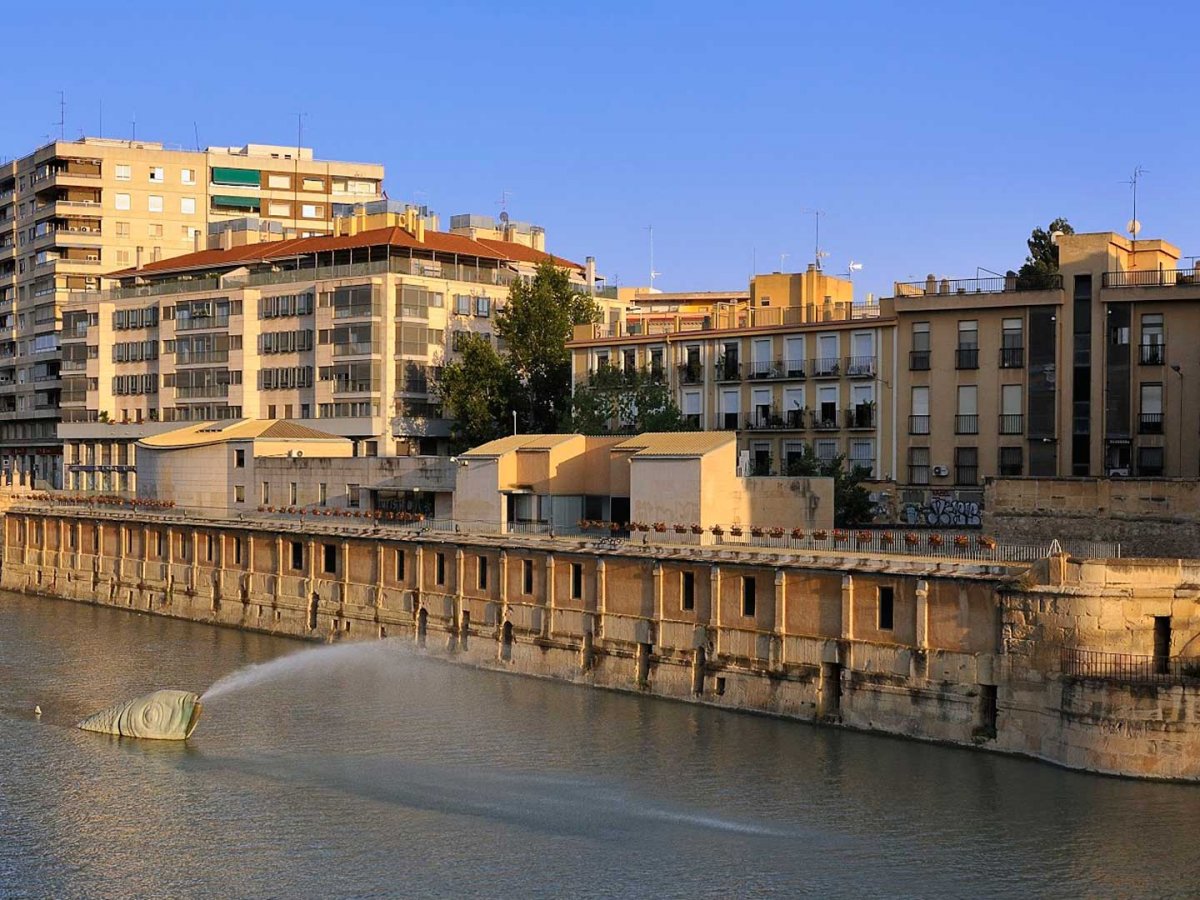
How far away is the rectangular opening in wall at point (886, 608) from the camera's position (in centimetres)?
5766

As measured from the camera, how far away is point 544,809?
47.8 meters

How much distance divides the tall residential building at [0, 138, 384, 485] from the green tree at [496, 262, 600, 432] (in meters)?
46.5

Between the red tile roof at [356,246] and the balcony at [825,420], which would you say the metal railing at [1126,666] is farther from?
the red tile roof at [356,246]

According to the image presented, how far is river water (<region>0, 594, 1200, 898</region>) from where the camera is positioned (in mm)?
42062

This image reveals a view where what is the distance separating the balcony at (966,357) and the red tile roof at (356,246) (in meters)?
53.1

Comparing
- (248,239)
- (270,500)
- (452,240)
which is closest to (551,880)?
(270,500)

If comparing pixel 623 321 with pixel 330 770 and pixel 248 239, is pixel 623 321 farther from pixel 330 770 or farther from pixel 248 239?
pixel 330 770

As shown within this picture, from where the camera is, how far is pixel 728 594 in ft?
209

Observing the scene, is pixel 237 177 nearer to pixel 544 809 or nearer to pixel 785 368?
pixel 785 368

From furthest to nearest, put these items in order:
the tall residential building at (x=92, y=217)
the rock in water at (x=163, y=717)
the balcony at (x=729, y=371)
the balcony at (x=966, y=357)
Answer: the tall residential building at (x=92, y=217), the balcony at (x=729, y=371), the balcony at (x=966, y=357), the rock in water at (x=163, y=717)

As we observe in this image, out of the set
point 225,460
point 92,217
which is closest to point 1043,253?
point 225,460

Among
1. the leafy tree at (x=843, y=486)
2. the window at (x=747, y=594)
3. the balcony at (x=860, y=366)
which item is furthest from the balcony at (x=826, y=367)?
the window at (x=747, y=594)

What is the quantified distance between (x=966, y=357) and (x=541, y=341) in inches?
1644

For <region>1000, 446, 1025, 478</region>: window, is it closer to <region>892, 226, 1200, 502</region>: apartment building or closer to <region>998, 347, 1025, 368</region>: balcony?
<region>892, 226, 1200, 502</region>: apartment building
